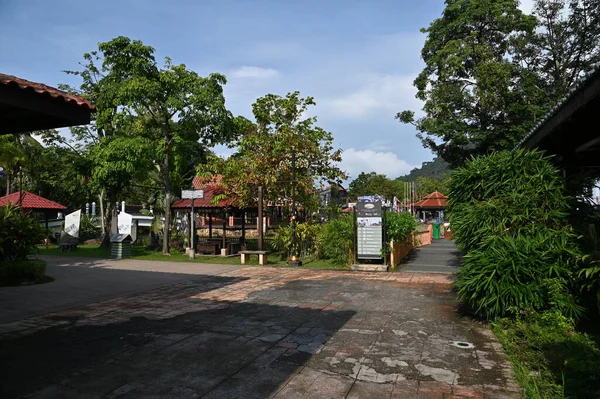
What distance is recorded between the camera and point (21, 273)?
10.4m

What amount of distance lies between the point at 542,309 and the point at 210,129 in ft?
50.2

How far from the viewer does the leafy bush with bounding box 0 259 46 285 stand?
10.1 meters

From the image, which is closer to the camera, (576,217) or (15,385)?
(15,385)

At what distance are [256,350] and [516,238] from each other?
164 inches

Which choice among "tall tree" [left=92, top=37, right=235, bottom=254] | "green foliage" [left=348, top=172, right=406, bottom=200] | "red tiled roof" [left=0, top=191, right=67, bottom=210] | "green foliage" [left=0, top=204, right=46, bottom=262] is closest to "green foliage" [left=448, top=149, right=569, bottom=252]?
"green foliage" [left=0, top=204, right=46, bottom=262]

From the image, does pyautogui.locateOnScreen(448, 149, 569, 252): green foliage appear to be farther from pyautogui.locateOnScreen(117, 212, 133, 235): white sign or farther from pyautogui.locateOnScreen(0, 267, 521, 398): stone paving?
pyautogui.locateOnScreen(117, 212, 133, 235): white sign

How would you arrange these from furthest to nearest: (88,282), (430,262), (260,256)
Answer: (260,256)
(430,262)
(88,282)

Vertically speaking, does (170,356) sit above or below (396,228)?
below

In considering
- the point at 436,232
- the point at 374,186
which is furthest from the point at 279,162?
the point at 374,186

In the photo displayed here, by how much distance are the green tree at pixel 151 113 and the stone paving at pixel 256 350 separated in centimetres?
1025

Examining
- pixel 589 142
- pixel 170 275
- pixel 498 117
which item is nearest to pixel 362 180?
pixel 498 117

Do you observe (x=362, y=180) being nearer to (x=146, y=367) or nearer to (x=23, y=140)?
(x=23, y=140)

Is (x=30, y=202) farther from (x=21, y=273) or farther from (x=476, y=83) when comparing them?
(x=476, y=83)

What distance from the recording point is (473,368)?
4.53 metres
